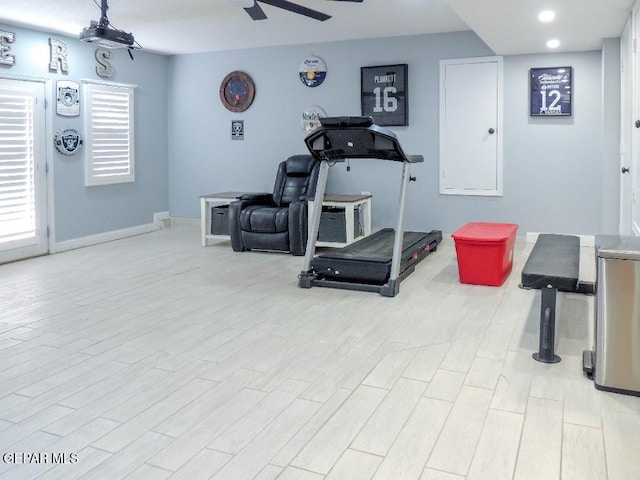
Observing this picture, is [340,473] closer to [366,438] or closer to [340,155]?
[366,438]

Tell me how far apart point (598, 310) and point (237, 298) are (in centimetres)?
277

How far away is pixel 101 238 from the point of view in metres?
7.52

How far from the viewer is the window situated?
7.23m

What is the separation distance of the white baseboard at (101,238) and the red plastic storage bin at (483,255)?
4615mm

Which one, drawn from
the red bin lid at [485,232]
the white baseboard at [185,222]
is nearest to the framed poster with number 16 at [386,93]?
the red bin lid at [485,232]

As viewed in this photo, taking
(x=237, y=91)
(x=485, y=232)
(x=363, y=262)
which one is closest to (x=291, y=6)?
(x=363, y=262)

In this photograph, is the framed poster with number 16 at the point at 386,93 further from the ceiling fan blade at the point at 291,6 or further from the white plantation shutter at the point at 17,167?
the white plantation shutter at the point at 17,167

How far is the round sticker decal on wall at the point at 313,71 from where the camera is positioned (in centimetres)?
758

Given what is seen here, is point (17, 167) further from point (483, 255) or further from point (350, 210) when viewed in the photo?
point (483, 255)

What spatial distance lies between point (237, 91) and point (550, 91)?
4054mm

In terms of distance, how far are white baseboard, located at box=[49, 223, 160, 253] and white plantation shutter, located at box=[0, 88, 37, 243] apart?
412 millimetres

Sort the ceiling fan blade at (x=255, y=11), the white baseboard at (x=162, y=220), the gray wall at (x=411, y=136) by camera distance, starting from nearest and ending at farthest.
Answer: the ceiling fan blade at (x=255, y=11) < the gray wall at (x=411, y=136) < the white baseboard at (x=162, y=220)

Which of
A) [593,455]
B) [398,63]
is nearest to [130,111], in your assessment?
[398,63]

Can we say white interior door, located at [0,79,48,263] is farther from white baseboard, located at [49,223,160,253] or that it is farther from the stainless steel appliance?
the stainless steel appliance
